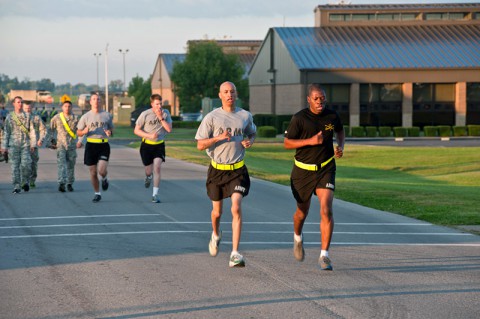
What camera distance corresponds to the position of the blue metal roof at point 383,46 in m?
68.0

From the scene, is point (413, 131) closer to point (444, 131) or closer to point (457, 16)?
point (444, 131)

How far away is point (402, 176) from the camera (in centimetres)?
3434

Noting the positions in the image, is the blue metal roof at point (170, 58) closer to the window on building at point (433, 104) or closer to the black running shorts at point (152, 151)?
the window on building at point (433, 104)

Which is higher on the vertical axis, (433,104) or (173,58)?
(173,58)

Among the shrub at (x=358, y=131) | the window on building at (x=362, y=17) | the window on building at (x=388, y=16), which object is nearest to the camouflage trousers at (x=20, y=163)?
the shrub at (x=358, y=131)

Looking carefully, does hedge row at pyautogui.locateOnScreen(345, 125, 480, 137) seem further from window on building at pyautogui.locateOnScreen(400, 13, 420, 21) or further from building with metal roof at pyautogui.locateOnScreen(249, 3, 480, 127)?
window on building at pyautogui.locateOnScreen(400, 13, 420, 21)

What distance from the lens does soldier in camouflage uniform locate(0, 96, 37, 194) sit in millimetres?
19781

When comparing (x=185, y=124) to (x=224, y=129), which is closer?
(x=224, y=129)

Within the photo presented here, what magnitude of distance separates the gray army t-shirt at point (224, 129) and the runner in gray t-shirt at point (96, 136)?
7.03 metres

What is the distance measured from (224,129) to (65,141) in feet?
31.9

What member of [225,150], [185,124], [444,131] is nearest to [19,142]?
[225,150]

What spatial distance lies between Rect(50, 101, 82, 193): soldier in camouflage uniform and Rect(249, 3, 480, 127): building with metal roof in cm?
4794

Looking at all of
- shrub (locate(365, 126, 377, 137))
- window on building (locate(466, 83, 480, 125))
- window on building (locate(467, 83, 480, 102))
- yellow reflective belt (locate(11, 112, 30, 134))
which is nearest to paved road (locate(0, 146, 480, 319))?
yellow reflective belt (locate(11, 112, 30, 134))

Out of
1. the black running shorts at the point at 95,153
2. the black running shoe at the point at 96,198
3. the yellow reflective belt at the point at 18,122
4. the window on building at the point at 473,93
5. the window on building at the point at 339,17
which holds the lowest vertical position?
the black running shoe at the point at 96,198
